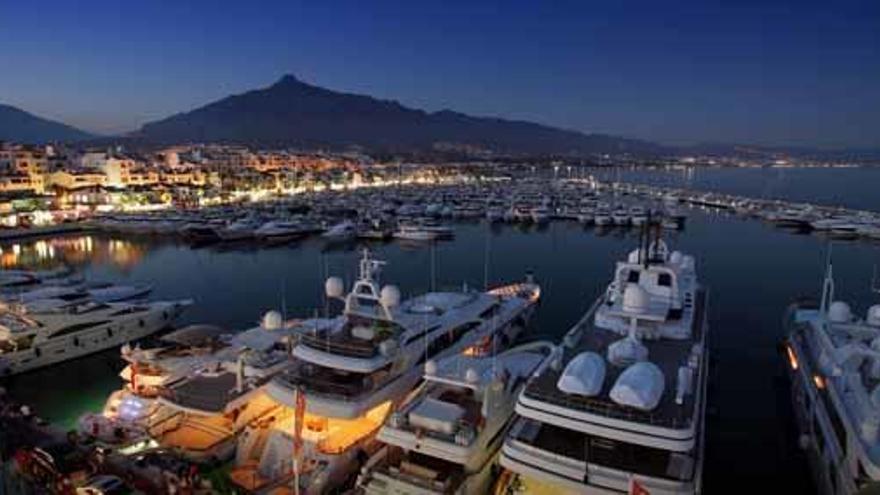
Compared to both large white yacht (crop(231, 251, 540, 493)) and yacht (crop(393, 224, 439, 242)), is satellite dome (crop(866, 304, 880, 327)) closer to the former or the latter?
large white yacht (crop(231, 251, 540, 493))

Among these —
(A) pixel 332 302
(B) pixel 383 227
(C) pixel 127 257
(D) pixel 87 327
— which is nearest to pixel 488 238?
(B) pixel 383 227

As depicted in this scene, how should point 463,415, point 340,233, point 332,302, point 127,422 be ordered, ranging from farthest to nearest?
point 340,233
point 332,302
point 127,422
point 463,415

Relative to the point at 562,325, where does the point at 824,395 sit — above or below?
above

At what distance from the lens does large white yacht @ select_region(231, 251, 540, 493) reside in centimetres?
1470

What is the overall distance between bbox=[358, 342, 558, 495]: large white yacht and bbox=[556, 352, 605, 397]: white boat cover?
176 cm

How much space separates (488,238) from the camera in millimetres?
60062

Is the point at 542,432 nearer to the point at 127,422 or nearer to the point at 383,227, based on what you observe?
the point at 127,422

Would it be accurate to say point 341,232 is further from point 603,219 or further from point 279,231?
point 603,219

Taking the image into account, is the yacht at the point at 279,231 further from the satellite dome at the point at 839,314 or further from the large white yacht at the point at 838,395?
the satellite dome at the point at 839,314

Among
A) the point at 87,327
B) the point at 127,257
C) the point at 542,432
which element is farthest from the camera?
the point at 127,257

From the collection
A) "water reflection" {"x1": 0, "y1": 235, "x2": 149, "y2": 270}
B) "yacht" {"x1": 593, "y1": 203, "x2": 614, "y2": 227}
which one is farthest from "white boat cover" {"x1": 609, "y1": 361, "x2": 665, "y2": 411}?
"yacht" {"x1": 593, "y1": 203, "x2": 614, "y2": 227}

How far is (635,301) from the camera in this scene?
15.1m

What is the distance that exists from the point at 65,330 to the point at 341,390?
53.8ft

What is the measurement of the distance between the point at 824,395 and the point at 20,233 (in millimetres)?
68847
